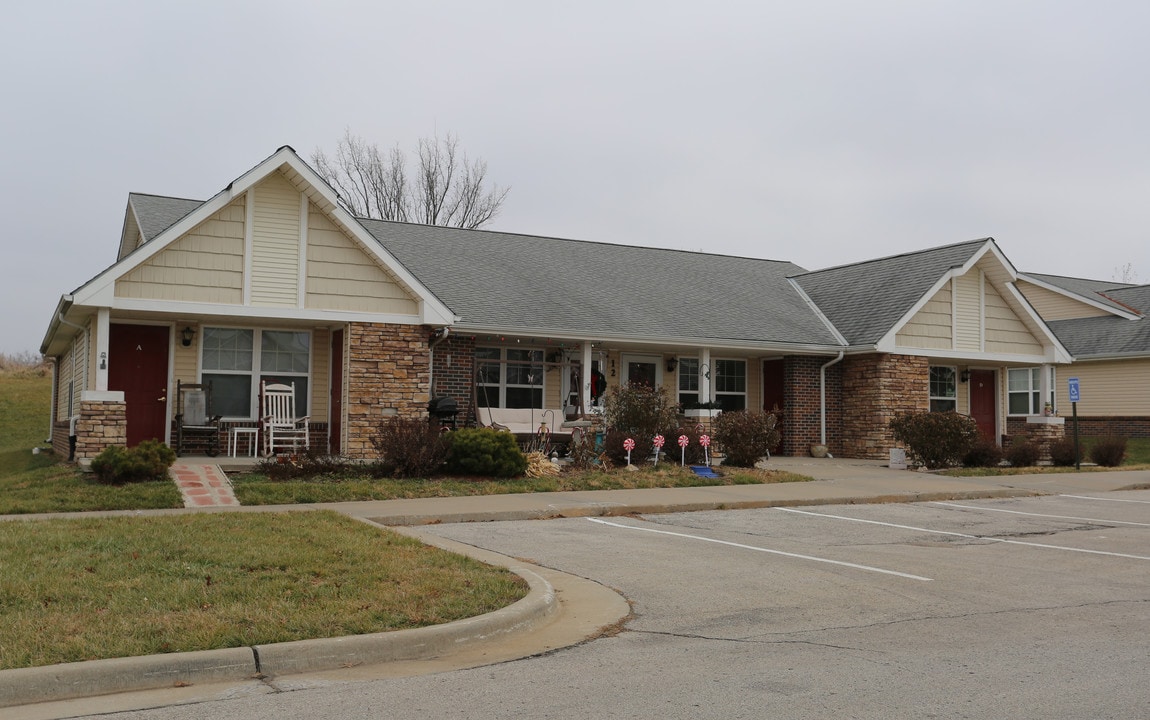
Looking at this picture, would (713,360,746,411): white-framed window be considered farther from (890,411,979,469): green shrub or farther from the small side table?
the small side table

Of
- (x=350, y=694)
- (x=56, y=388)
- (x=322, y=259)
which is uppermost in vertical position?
(x=322, y=259)

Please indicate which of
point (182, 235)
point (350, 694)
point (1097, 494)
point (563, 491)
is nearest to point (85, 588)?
point (350, 694)

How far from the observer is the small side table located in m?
18.3

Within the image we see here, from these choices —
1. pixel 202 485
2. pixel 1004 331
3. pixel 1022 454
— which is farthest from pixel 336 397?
pixel 1004 331

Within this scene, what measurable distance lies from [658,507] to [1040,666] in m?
8.36

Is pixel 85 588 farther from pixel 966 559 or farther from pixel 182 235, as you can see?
pixel 182 235

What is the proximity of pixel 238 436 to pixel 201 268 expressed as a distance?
3400 millimetres

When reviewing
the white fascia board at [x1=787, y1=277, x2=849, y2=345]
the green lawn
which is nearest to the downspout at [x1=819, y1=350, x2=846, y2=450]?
the white fascia board at [x1=787, y1=277, x2=849, y2=345]

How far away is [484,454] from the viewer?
54.3ft

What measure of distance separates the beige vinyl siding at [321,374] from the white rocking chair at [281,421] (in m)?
0.37

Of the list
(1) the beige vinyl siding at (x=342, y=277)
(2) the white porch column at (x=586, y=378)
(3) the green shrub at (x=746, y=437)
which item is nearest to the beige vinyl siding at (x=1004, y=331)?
(3) the green shrub at (x=746, y=437)

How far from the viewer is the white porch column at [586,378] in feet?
69.8

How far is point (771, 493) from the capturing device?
1609cm

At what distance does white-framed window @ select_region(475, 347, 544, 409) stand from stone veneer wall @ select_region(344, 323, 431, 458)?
2.51 metres
